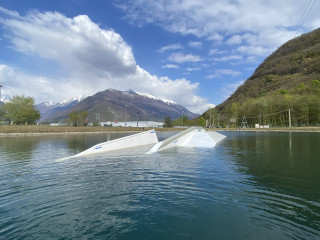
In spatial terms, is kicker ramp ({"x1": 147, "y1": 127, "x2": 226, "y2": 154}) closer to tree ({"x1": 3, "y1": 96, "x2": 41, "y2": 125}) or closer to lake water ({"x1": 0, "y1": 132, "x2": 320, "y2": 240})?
lake water ({"x1": 0, "y1": 132, "x2": 320, "y2": 240})

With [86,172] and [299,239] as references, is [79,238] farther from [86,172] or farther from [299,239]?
[86,172]

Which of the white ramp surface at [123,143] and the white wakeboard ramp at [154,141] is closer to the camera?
the white ramp surface at [123,143]

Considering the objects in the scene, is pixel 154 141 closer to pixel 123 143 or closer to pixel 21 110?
pixel 123 143

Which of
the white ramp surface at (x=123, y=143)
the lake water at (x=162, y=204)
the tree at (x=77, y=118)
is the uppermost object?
the tree at (x=77, y=118)

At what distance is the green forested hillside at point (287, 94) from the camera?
72.9 meters

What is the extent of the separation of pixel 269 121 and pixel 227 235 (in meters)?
92.9

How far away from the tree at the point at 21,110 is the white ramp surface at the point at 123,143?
83.6 m

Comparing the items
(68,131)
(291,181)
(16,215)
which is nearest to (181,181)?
(291,181)

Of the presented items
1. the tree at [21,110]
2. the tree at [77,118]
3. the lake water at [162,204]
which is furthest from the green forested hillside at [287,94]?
the tree at [21,110]

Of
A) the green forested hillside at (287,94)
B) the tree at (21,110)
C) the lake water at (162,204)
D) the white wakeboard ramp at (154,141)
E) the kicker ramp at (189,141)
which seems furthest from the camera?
the tree at (21,110)

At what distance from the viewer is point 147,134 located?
25.6 meters

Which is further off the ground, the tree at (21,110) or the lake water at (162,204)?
the tree at (21,110)

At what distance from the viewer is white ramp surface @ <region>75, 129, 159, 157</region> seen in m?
17.6

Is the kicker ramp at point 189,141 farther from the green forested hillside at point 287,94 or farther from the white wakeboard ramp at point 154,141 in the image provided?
the green forested hillside at point 287,94
